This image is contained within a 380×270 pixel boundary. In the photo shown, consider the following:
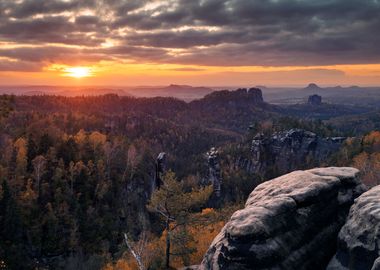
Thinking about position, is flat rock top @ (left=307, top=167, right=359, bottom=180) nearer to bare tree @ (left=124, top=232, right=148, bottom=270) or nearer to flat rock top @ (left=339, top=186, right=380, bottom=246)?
flat rock top @ (left=339, top=186, right=380, bottom=246)

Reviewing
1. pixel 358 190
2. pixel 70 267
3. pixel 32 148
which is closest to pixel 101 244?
pixel 70 267

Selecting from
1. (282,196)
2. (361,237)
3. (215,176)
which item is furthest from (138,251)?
(215,176)

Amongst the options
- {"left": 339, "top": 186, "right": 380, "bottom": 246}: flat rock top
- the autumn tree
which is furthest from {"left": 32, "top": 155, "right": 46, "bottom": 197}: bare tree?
{"left": 339, "top": 186, "right": 380, "bottom": 246}: flat rock top

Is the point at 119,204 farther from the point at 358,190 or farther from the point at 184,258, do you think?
the point at 358,190

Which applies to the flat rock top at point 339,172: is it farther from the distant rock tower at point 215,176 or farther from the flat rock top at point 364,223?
the distant rock tower at point 215,176

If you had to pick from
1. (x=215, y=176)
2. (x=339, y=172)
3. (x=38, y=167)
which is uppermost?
(x=339, y=172)

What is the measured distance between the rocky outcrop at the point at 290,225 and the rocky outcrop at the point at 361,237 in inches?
57.9

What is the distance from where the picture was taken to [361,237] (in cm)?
2105

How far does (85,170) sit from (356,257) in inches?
4054

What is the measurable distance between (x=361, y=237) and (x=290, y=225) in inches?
148

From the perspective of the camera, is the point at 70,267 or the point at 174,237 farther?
the point at 70,267

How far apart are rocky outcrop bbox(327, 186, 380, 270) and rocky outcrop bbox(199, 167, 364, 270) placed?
147 cm

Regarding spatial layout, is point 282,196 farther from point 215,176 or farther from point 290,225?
point 215,176

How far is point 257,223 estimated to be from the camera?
852 inches
